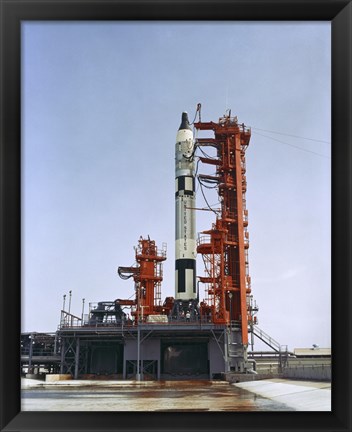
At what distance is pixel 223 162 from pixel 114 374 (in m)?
20.8

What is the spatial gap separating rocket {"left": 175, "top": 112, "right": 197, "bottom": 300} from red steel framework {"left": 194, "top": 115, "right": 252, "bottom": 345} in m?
1.34

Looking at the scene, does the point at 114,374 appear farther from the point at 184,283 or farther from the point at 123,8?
the point at 123,8

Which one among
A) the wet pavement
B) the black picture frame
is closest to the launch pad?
the wet pavement

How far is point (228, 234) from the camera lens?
149 ft

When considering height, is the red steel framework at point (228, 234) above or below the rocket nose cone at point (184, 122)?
below

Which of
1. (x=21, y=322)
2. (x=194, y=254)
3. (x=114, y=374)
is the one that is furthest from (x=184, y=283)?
(x=21, y=322)

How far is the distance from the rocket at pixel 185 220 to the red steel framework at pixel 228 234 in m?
1.34

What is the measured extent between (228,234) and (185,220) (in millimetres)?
4141

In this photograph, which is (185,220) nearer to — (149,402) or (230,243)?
(230,243)

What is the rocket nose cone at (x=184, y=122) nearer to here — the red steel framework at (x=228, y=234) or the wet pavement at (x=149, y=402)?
the red steel framework at (x=228, y=234)

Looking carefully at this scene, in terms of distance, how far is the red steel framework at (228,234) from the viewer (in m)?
43.3

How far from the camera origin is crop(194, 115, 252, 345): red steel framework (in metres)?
43.3
